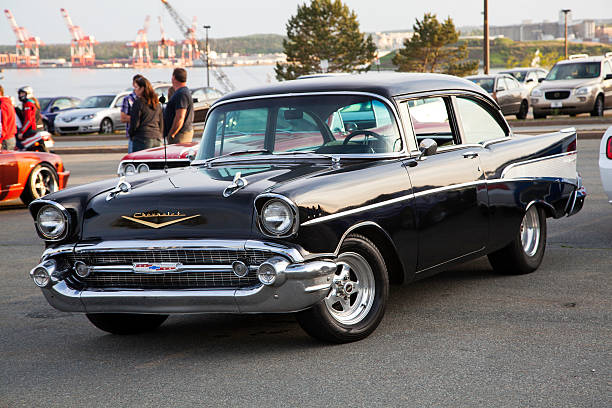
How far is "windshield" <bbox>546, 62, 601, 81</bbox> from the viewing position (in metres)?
28.7

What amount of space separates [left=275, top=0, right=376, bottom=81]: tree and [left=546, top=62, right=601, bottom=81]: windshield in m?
74.2

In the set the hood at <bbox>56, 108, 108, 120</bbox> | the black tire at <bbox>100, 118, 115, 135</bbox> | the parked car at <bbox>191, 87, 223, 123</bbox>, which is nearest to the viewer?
the black tire at <bbox>100, 118, 115, 135</bbox>

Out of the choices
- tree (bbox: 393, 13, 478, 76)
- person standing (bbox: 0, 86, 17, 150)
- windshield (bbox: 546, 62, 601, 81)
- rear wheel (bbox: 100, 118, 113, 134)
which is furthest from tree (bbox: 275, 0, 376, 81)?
person standing (bbox: 0, 86, 17, 150)

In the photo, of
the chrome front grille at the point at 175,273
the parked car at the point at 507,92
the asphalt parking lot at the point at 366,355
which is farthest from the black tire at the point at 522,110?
the chrome front grille at the point at 175,273

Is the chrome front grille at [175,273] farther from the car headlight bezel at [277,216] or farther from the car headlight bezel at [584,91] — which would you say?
the car headlight bezel at [584,91]

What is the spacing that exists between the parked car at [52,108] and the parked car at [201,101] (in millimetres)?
5416

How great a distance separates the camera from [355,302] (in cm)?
559

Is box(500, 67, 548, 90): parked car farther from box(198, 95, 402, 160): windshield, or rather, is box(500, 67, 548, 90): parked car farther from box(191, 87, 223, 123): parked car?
box(198, 95, 402, 160): windshield

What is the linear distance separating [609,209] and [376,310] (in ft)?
20.2

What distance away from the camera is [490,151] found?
22.8 ft

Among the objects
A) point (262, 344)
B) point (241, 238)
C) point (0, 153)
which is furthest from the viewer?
point (0, 153)

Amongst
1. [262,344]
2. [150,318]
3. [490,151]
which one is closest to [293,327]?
[262,344]

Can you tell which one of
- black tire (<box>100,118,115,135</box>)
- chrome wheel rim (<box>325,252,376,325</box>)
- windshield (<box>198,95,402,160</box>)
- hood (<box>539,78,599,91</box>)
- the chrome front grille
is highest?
windshield (<box>198,95,402,160</box>)

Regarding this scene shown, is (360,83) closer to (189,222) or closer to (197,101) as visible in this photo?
(189,222)
